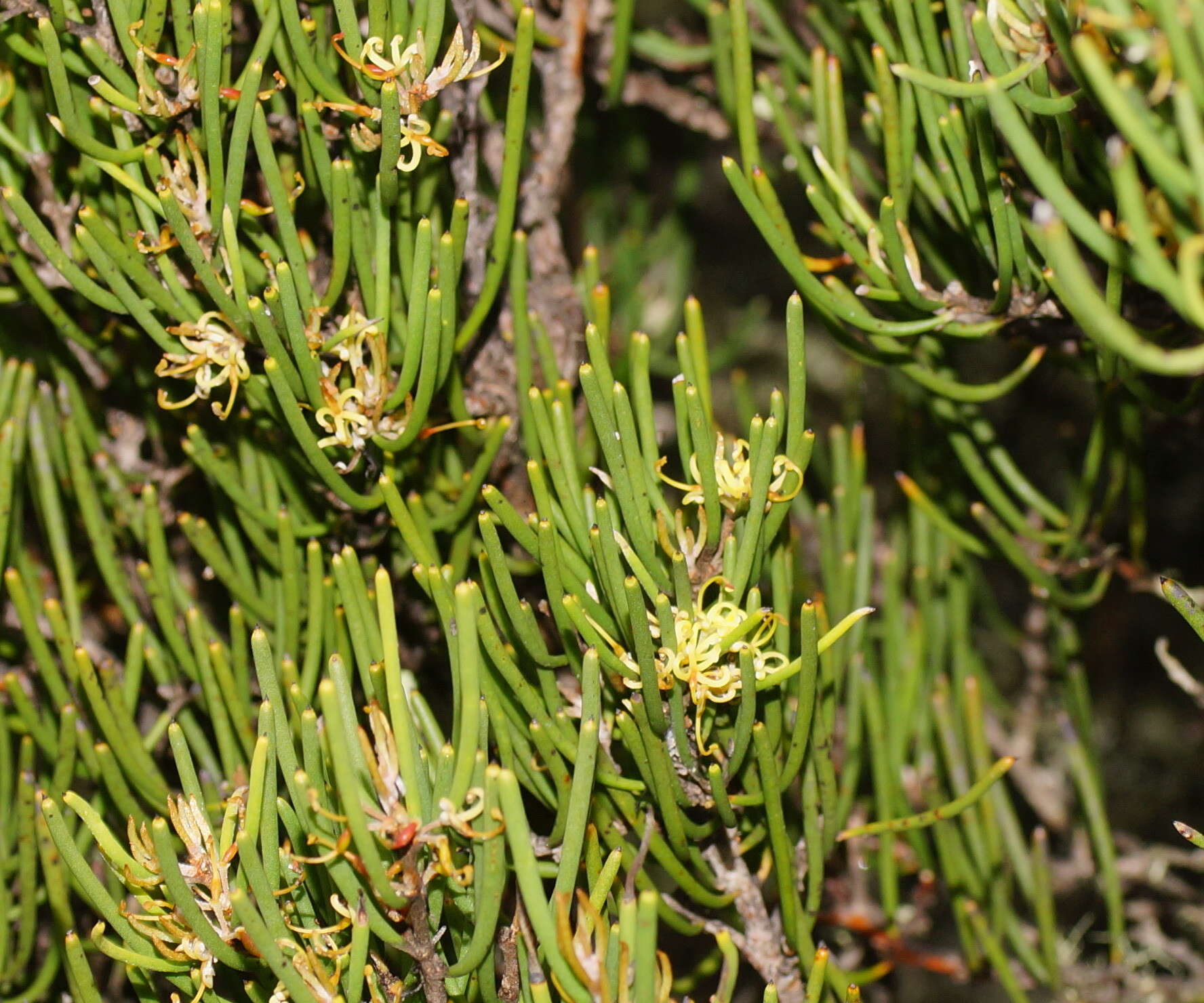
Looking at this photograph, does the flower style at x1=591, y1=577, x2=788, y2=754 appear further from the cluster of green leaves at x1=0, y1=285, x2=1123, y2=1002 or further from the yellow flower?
the yellow flower

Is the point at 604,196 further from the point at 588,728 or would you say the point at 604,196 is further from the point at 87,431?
the point at 588,728

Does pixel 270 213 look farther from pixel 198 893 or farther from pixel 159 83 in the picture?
pixel 198 893

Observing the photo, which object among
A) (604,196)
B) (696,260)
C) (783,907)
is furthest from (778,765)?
(696,260)

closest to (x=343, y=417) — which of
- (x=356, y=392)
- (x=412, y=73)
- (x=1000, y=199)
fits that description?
(x=356, y=392)

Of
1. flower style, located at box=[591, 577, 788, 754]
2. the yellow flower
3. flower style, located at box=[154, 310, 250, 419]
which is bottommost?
flower style, located at box=[591, 577, 788, 754]

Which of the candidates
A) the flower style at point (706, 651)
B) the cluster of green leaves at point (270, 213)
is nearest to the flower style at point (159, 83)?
the cluster of green leaves at point (270, 213)

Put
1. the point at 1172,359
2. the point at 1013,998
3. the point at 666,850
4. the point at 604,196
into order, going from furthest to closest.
A: 1. the point at 604,196
2. the point at 1013,998
3. the point at 666,850
4. the point at 1172,359

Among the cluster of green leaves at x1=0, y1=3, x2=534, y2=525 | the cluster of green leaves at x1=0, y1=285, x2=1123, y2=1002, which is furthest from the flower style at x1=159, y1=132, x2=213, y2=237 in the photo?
the cluster of green leaves at x1=0, y1=285, x2=1123, y2=1002

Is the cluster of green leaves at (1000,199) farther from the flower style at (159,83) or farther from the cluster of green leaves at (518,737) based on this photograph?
the flower style at (159,83)
